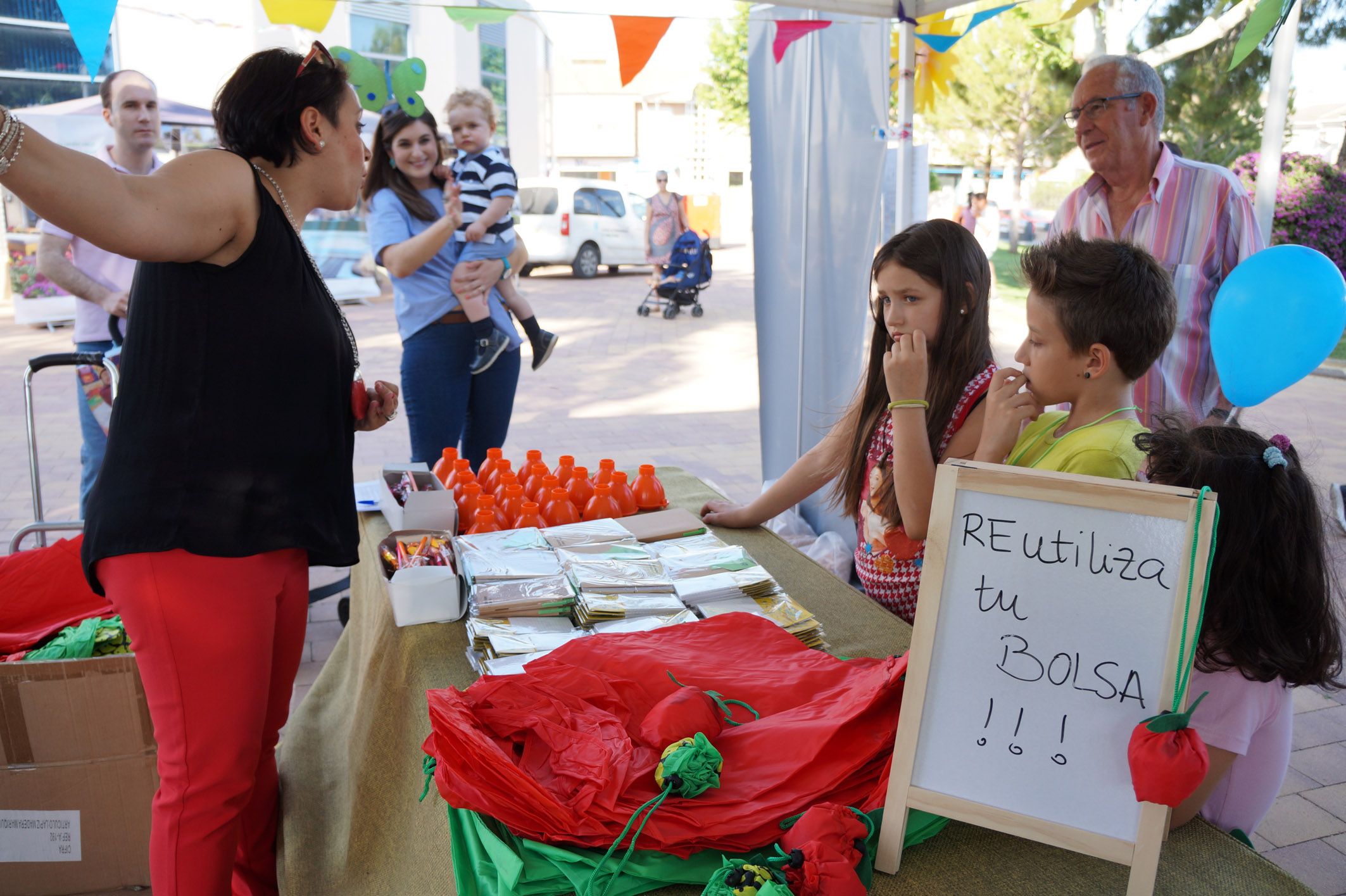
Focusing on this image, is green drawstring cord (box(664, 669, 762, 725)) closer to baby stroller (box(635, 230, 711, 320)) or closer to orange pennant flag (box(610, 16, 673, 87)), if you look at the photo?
orange pennant flag (box(610, 16, 673, 87))

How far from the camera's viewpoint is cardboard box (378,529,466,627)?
5.70 feet

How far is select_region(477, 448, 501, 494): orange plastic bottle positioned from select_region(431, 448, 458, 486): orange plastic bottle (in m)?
0.08

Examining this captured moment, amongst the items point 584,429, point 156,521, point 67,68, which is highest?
point 67,68

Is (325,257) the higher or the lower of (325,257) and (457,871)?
the higher

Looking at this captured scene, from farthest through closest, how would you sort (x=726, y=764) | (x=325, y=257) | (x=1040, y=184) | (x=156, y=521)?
1. (x=1040, y=184)
2. (x=325, y=257)
3. (x=156, y=521)
4. (x=726, y=764)

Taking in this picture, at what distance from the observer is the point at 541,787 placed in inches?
42.4

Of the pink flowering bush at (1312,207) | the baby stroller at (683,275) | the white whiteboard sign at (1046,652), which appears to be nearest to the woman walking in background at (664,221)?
the baby stroller at (683,275)

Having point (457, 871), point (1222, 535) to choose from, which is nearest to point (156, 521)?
point (457, 871)

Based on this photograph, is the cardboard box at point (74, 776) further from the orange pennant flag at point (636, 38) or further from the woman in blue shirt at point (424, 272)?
the orange pennant flag at point (636, 38)

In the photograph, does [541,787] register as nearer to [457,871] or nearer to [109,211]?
[457,871]

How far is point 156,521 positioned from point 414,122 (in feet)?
6.63

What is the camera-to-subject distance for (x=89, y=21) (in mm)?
2049

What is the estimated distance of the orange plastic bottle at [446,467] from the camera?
7.87 ft

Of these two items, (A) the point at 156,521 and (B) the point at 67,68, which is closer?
(A) the point at 156,521
